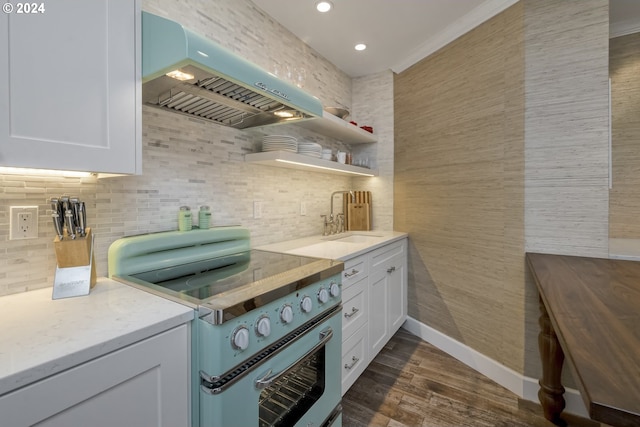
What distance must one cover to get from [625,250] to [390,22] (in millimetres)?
2140

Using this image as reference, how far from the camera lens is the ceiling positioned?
1916mm

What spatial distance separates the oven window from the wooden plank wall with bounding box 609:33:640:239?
2448mm

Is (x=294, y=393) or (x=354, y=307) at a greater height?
(x=354, y=307)

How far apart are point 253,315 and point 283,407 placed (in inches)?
21.4

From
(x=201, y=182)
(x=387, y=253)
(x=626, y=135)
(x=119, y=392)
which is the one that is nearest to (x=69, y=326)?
(x=119, y=392)

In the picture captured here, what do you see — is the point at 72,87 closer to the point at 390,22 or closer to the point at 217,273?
the point at 217,273

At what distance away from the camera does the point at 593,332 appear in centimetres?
76

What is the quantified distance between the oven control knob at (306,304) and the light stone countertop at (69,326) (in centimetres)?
44

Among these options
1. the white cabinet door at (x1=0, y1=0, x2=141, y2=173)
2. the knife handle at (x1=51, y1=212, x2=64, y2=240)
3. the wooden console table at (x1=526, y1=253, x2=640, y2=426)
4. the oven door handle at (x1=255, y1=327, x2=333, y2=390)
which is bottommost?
the oven door handle at (x1=255, y1=327, x2=333, y2=390)

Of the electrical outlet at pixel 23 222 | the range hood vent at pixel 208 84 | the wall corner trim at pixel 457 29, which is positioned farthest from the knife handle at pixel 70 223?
the wall corner trim at pixel 457 29

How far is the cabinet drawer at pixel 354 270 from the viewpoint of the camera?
1.60m

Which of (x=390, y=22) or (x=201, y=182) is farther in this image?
(x=390, y=22)

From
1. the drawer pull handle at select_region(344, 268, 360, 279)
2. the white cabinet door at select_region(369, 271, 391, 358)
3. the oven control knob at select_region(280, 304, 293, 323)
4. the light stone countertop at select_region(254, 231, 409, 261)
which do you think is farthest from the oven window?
the white cabinet door at select_region(369, 271, 391, 358)

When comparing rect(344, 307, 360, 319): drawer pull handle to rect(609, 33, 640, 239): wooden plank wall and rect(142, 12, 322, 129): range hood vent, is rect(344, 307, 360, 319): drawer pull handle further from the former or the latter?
rect(609, 33, 640, 239): wooden plank wall
